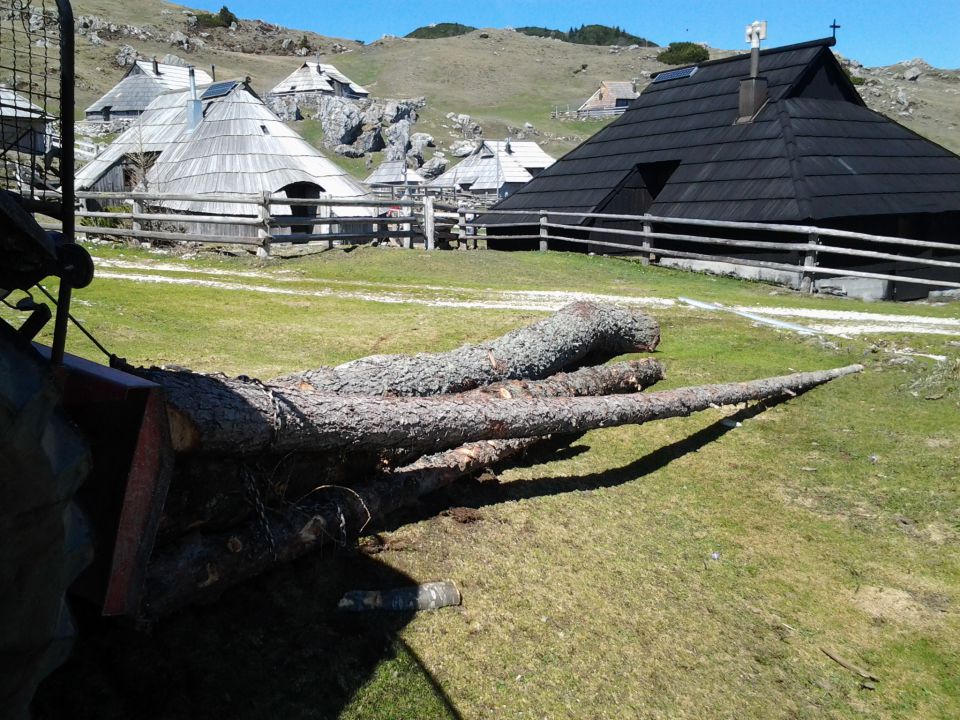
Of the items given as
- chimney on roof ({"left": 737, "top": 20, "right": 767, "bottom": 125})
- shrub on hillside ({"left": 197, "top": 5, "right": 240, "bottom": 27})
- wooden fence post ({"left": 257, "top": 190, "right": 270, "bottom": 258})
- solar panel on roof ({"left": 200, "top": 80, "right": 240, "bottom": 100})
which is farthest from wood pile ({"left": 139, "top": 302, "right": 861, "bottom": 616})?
shrub on hillside ({"left": 197, "top": 5, "right": 240, "bottom": 27})

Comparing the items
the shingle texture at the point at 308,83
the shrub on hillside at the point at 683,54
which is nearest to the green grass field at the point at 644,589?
the shingle texture at the point at 308,83

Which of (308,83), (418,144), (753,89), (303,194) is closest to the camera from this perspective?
(753,89)

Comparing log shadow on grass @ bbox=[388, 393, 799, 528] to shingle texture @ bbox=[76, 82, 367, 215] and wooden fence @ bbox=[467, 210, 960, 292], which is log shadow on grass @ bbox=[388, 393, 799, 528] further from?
shingle texture @ bbox=[76, 82, 367, 215]

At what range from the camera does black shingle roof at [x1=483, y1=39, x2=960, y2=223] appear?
1681 centimetres

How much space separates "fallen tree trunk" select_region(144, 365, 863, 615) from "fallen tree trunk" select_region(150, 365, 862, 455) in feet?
0.05

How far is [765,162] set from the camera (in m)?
17.7

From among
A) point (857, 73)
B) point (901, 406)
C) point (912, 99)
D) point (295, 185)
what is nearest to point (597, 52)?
point (857, 73)

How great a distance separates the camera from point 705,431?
655cm

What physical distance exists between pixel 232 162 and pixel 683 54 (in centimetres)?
10610

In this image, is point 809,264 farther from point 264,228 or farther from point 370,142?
point 370,142

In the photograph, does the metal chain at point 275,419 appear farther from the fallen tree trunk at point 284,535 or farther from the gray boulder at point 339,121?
the gray boulder at point 339,121

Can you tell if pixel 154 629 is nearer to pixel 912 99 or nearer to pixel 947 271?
pixel 947 271

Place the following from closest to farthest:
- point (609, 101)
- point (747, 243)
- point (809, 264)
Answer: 1. point (809, 264)
2. point (747, 243)
3. point (609, 101)

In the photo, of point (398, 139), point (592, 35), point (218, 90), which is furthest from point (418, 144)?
point (592, 35)
